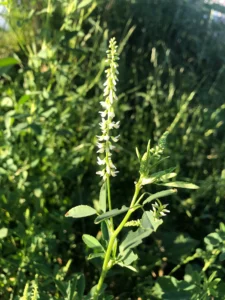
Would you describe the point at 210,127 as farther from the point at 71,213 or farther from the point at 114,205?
the point at 71,213

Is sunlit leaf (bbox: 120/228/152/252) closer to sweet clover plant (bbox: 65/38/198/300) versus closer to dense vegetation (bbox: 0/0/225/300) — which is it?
sweet clover plant (bbox: 65/38/198/300)

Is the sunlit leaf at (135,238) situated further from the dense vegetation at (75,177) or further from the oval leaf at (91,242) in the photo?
the dense vegetation at (75,177)

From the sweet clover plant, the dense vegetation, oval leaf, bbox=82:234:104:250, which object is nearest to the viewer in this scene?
the sweet clover plant

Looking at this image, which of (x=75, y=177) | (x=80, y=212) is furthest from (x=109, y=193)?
(x=75, y=177)

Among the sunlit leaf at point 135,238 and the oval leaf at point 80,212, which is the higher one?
the oval leaf at point 80,212

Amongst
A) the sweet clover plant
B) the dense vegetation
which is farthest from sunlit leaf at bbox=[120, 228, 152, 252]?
the dense vegetation

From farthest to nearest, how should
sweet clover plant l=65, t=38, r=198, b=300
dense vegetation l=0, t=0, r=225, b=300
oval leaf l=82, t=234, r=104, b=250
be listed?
dense vegetation l=0, t=0, r=225, b=300 → oval leaf l=82, t=234, r=104, b=250 → sweet clover plant l=65, t=38, r=198, b=300

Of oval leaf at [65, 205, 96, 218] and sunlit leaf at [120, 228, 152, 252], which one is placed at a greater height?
oval leaf at [65, 205, 96, 218]

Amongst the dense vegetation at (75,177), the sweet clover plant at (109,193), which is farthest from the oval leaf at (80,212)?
the dense vegetation at (75,177)

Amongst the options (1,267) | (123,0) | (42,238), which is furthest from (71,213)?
(123,0)

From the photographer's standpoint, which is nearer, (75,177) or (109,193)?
(109,193)

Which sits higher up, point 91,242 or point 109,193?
point 109,193

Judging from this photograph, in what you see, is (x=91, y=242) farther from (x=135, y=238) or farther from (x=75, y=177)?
(x=75, y=177)

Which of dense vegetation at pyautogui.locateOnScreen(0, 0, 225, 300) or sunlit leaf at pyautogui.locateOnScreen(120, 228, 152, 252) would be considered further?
dense vegetation at pyautogui.locateOnScreen(0, 0, 225, 300)
